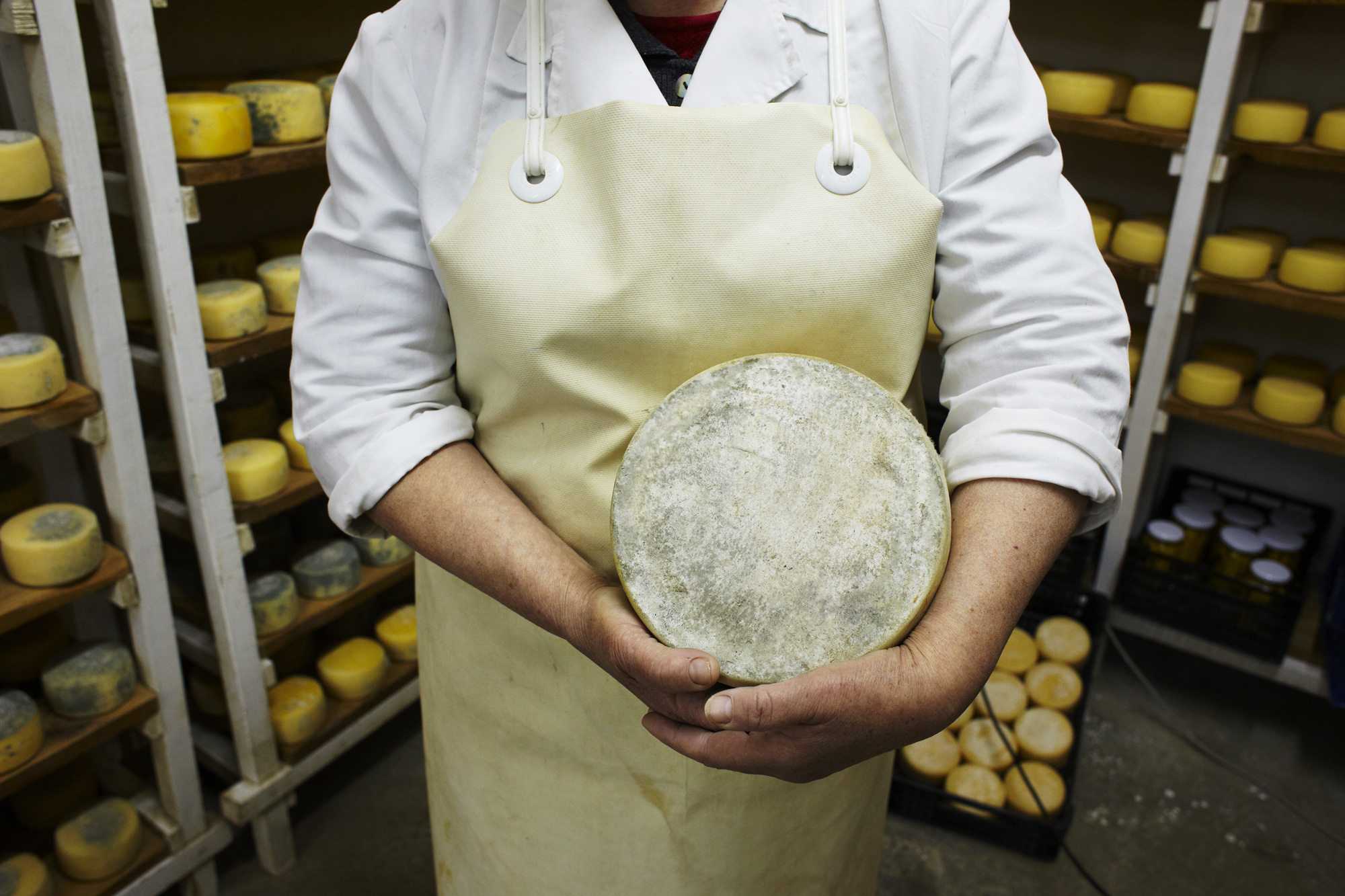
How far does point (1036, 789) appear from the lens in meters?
2.11

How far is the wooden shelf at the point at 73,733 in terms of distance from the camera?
154 centimetres

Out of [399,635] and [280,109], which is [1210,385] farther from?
[280,109]

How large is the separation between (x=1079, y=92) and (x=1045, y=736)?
150cm

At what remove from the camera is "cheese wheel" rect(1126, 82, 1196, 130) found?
84.3 inches

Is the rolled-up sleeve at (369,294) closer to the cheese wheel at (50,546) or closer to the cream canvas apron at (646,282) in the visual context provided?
the cream canvas apron at (646,282)

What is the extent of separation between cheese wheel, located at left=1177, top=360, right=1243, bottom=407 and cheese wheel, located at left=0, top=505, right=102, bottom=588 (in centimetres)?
233

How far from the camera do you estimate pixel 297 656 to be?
2139 millimetres

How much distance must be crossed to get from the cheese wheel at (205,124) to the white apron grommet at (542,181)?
3.11 feet

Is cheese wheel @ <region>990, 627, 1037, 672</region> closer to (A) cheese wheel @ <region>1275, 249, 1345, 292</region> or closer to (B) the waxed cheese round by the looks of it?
(A) cheese wheel @ <region>1275, 249, 1345, 292</region>

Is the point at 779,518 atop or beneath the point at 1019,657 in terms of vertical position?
atop

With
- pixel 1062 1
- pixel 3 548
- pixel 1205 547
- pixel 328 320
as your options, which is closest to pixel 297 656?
pixel 3 548

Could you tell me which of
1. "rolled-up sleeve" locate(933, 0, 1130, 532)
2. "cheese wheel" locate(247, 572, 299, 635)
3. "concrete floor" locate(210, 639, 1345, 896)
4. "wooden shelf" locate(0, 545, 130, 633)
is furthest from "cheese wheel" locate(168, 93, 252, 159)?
"concrete floor" locate(210, 639, 1345, 896)

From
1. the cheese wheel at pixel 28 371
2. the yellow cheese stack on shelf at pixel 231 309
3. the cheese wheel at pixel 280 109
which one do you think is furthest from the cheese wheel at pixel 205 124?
the cheese wheel at pixel 28 371

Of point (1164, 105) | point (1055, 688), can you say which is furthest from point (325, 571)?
point (1164, 105)
